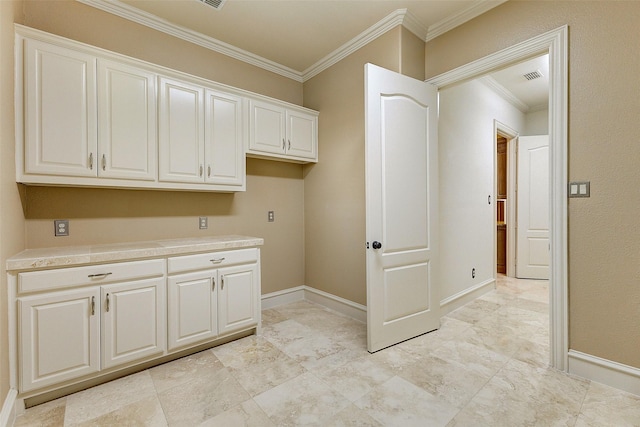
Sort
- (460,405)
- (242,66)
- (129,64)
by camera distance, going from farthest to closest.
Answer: (242,66) < (129,64) < (460,405)

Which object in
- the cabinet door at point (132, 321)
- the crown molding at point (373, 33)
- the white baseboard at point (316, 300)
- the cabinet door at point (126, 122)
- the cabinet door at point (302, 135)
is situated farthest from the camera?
the cabinet door at point (302, 135)

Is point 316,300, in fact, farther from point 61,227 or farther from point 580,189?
point 580,189

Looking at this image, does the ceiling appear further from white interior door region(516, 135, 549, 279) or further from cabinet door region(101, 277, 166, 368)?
white interior door region(516, 135, 549, 279)

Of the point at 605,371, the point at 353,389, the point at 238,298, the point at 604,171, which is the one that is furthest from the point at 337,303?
the point at 604,171

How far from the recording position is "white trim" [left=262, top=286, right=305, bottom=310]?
11.3 feet

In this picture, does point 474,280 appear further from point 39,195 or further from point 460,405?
point 39,195

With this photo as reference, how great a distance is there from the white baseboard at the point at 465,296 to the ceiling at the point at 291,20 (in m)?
2.78

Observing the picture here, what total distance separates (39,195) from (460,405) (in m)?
3.22

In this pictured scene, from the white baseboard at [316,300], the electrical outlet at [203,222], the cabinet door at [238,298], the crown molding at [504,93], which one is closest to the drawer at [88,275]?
the cabinet door at [238,298]

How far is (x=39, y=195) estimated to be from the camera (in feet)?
6.98

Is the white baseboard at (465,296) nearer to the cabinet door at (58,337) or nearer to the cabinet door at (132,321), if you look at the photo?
the cabinet door at (132,321)

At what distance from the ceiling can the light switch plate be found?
157 cm

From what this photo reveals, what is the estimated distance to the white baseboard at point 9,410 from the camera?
148cm

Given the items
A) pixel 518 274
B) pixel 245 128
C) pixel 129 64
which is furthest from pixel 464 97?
pixel 129 64
